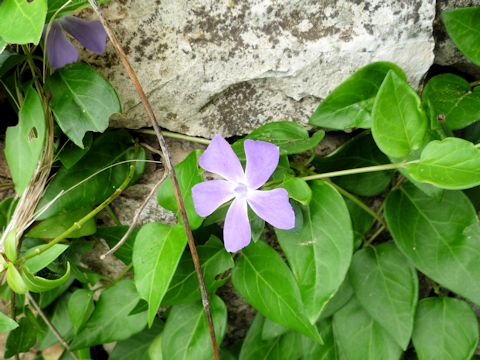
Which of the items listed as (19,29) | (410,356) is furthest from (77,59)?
(410,356)

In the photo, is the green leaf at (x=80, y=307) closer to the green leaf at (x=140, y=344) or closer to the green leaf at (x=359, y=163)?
the green leaf at (x=140, y=344)

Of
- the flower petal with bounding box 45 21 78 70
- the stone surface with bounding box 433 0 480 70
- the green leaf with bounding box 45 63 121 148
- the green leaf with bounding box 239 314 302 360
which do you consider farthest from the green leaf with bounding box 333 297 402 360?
the flower petal with bounding box 45 21 78 70

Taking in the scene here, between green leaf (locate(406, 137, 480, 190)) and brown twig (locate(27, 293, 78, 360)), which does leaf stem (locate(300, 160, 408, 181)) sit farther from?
brown twig (locate(27, 293, 78, 360))

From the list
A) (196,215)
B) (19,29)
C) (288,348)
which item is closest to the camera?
(19,29)

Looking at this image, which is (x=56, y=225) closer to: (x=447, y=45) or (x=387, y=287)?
(x=387, y=287)

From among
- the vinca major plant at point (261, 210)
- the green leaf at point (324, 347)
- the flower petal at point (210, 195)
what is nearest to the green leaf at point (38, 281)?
the vinca major plant at point (261, 210)

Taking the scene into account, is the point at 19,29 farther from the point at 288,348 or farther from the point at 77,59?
the point at 288,348
